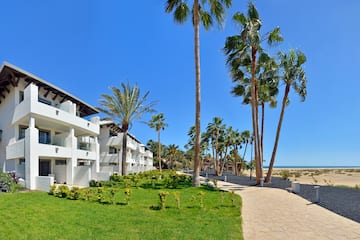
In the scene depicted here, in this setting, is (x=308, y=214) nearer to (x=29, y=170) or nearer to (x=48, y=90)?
(x=29, y=170)

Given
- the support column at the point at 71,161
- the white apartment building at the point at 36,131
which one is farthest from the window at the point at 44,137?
the support column at the point at 71,161

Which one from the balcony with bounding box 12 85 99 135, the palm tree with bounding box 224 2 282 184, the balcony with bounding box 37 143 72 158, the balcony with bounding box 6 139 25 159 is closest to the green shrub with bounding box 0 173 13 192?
the balcony with bounding box 6 139 25 159

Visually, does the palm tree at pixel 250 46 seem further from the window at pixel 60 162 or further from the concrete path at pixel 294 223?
the window at pixel 60 162

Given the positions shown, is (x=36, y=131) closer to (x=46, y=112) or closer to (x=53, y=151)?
(x=46, y=112)

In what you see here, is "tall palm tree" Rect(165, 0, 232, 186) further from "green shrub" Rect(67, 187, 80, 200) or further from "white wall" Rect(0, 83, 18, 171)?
"white wall" Rect(0, 83, 18, 171)

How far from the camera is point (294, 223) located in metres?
8.52

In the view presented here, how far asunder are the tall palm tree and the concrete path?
25.5 feet

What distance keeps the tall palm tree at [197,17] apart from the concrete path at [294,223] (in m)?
7.76

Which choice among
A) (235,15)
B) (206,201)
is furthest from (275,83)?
(206,201)

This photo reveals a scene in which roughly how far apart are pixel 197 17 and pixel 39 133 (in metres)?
17.2

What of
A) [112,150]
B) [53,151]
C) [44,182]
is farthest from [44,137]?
[112,150]

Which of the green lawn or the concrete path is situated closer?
the green lawn

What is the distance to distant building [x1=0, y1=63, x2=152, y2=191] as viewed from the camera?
58.3 feet

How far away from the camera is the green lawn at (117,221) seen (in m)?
7.11
